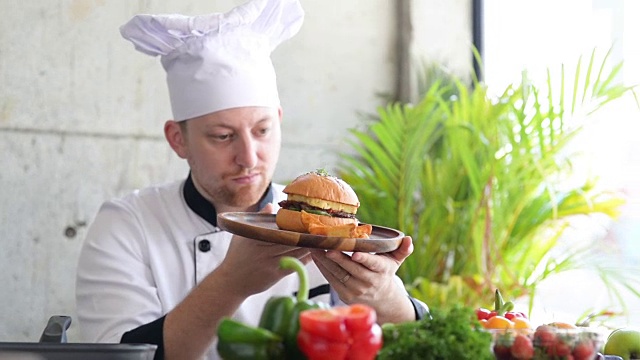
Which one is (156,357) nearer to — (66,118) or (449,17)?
(66,118)

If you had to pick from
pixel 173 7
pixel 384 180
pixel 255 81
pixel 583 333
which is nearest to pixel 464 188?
pixel 384 180

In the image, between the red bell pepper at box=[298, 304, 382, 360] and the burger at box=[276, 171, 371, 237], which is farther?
the burger at box=[276, 171, 371, 237]

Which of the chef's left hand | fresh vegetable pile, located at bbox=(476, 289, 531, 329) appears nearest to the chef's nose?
the chef's left hand

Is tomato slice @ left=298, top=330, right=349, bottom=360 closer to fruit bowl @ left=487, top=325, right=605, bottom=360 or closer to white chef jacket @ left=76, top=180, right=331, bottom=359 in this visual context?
fruit bowl @ left=487, top=325, right=605, bottom=360

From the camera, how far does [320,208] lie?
2244 millimetres

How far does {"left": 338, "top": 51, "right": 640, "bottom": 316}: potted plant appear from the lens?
4.09 metres

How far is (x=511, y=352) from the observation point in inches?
60.4

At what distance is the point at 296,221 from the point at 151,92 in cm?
231

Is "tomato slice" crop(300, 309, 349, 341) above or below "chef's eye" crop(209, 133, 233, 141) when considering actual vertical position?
below

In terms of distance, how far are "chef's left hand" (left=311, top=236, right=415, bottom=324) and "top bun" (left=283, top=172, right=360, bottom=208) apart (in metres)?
0.14

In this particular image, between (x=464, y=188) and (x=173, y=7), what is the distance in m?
1.59

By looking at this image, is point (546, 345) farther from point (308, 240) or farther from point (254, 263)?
point (254, 263)

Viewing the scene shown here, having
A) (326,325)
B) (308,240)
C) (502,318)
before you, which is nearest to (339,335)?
(326,325)

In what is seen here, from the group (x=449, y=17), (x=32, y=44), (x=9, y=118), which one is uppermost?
(x=449, y=17)
